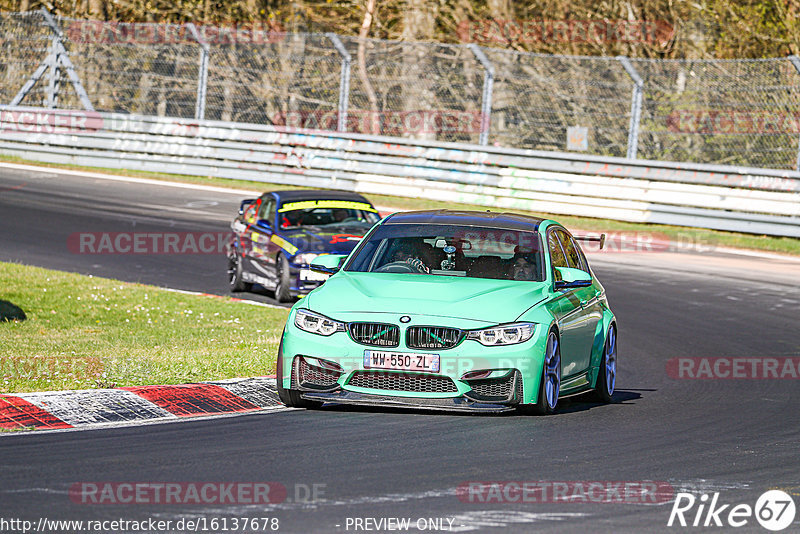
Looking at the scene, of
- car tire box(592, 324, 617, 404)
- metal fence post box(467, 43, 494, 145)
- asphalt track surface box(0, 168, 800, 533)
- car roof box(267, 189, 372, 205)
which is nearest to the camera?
asphalt track surface box(0, 168, 800, 533)

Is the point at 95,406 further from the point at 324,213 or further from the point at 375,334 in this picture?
the point at 324,213

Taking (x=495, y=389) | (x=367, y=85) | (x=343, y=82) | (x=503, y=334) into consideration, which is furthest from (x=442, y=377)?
(x=367, y=85)

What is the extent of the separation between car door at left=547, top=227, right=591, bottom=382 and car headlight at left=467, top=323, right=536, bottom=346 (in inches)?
19.5

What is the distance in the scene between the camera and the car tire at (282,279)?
16891 mm

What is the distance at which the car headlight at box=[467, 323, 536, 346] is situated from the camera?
29.7ft

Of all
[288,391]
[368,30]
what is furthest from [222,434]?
[368,30]

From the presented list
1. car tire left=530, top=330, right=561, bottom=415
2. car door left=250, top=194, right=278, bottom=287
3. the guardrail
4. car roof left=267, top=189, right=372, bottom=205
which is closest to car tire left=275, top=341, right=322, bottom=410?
car tire left=530, top=330, right=561, bottom=415

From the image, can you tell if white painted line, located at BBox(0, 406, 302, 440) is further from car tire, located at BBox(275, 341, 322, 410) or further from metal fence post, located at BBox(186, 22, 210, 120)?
metal fence post, located at BBox(186, 22, 210, 120)

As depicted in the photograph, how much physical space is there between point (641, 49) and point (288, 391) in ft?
91.4

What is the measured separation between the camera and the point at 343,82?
93.2 feet

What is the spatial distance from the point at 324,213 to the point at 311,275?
1.58 m

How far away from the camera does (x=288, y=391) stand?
9422mm

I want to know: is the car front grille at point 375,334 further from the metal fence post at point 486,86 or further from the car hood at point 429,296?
the metal fence post at point 486,86

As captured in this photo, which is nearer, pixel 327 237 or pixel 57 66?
pixel 327 237
